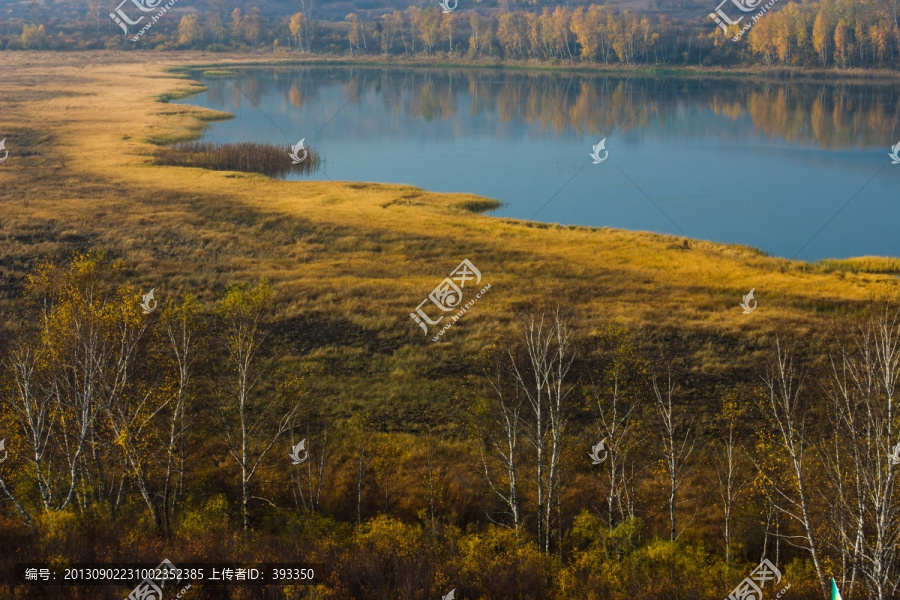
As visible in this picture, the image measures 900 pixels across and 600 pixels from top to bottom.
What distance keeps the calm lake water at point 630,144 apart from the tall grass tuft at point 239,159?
2.60m

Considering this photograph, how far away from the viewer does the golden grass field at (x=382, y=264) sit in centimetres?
2805

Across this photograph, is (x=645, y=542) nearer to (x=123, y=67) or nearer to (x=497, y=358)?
(x=497, y=358)

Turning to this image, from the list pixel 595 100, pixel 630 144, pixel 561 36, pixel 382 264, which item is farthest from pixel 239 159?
pixel 561 36

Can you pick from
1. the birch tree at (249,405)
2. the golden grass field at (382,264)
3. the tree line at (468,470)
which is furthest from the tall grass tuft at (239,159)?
the birch tree at (249,405)

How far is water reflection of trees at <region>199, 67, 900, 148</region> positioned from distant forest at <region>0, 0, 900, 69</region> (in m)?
8.75

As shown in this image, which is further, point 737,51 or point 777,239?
Result: point 737,51

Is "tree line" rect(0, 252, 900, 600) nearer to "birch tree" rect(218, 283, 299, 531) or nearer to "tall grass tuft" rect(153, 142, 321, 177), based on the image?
"birch tree" rect(218, 283, 299, 531)

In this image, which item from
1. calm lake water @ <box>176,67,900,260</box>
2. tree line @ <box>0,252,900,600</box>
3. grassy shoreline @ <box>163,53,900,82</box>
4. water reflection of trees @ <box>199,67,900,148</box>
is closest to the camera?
tree line @ <box>0,252,900,600</box>

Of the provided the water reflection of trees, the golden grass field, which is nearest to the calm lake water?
the water reflection of trees

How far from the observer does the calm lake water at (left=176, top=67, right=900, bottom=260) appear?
49.1m

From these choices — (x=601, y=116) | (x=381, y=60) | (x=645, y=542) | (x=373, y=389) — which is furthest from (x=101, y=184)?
(x=381, y=60)

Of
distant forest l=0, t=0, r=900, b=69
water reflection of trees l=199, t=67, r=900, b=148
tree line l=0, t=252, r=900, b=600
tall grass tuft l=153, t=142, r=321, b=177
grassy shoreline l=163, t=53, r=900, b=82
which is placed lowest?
tree line l=0, t=252, r=900, b=600

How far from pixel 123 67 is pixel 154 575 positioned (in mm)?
126634

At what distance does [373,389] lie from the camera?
25078 millimetres
